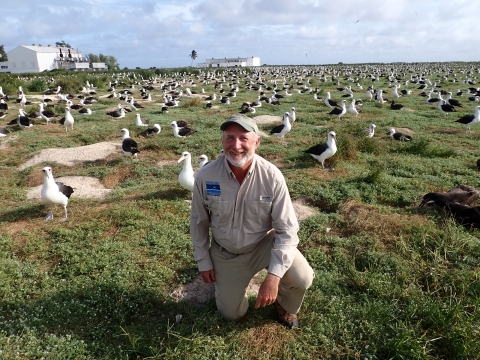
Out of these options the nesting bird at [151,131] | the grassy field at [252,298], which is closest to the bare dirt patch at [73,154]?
the grassy field at [252,298]

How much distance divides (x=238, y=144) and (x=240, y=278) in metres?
1.46

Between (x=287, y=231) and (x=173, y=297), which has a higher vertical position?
(x=287, y=231)

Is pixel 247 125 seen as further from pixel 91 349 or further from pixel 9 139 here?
pixel 9 139

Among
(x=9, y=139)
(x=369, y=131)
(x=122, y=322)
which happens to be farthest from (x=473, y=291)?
(x=9, y=139)

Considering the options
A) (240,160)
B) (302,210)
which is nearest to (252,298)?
(240,160)

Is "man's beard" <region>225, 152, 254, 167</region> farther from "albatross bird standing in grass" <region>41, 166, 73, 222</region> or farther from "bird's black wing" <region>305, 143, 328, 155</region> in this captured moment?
"bird's black wing" <region>305, 143, 328, 155</region>

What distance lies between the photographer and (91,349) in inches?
135

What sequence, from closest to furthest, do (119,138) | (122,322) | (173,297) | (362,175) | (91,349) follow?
(91,349)
(122,322)
(173,297)
(362,175)
(119,138)

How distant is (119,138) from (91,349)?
1050 cm

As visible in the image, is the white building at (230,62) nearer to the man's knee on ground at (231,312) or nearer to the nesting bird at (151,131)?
the nesting bird at (151,131)

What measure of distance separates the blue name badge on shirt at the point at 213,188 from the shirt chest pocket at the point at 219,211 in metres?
0.08

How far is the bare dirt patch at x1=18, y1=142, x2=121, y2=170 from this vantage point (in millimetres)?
10180

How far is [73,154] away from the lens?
10.7 metres

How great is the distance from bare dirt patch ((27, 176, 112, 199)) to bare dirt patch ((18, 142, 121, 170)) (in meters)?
1.58
